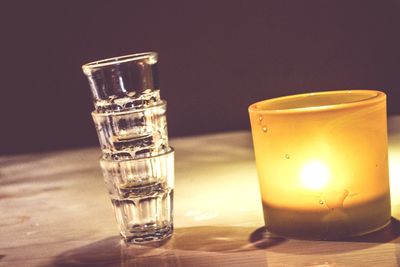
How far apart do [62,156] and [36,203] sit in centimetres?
44

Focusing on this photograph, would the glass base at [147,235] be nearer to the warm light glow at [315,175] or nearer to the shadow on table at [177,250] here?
the shadow on table at [177,250]

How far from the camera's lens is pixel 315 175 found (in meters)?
0.60

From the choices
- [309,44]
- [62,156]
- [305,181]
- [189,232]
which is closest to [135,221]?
[189,232]

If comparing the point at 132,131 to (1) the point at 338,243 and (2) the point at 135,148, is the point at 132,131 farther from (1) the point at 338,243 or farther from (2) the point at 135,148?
(1) the point at 338,243

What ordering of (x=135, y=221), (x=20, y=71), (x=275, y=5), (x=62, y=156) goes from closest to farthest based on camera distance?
(x=135, y=221), (x=62, y=156), (x=275, y=5), (x=20, y=71)

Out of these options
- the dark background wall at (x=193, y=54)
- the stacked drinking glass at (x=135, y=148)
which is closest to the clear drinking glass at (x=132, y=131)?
the stacked drinking glass at (x=135, y=148)

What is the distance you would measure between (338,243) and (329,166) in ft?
0.22

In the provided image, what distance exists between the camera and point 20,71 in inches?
60.7

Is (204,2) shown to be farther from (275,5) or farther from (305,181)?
(305,181)

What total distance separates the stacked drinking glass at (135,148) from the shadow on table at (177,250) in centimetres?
2

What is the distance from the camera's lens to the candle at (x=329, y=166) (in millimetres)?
593

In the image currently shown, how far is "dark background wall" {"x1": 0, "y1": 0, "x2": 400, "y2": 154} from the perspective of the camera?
1.43 m

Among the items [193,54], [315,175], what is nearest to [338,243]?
[315,175]

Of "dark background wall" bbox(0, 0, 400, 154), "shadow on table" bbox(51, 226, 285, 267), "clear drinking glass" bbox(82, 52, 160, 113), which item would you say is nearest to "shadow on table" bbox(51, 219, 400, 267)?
"shadow on table" bbox(51, 226, 285, 267)
